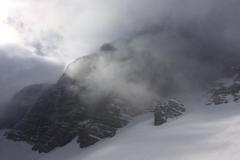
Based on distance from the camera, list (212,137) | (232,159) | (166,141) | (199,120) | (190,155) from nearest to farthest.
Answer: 1. (232,159)
2. (190,155)
3. (212,137)
4. (166,141)
5. (199,120)

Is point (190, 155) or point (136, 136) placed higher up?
point (136, 136)

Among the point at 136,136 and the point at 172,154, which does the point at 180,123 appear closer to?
the point at 136,136

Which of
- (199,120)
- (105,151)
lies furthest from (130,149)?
(199,120)

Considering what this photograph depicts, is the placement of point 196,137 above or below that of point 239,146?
above

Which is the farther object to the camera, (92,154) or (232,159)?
(92,154)

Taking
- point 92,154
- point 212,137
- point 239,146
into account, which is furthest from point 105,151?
point 239,146

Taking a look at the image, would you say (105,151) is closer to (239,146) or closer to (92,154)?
(92,154)

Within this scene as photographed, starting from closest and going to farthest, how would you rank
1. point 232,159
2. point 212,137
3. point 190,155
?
point 232,159 < point 190,155 < point 212,137

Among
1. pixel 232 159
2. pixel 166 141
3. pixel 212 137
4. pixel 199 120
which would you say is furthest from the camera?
pixel 199 120

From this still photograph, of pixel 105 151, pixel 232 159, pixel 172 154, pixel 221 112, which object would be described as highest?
pixel 221 112
